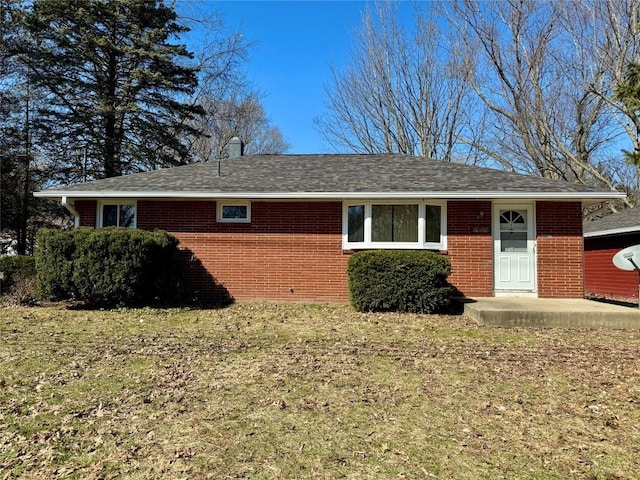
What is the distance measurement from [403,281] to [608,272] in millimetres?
11626

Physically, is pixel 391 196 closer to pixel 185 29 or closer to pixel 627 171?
pixel 185 29

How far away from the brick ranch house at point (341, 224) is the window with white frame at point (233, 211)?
0.02 metres

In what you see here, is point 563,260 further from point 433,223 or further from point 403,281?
point 403,281

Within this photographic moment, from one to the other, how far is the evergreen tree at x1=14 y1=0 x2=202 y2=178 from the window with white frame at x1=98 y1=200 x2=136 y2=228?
1028cm

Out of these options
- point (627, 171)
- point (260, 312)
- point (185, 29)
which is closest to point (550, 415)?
point (260, 312)

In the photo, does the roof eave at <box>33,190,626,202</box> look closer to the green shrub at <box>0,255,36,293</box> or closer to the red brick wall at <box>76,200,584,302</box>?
the red brick wall at <box>76,200,584,302</box>

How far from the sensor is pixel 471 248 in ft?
33.1

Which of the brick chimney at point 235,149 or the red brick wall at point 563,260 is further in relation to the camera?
the brick chimney at point 235,149

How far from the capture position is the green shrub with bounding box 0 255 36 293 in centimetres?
1125

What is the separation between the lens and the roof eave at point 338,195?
947 centimetres

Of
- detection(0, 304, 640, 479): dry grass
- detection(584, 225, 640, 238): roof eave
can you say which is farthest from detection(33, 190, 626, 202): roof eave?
detection(584, 225, 640, 238): roof eave

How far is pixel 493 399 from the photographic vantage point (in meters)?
4.15

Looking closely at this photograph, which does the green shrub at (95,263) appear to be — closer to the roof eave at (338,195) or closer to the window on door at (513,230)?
the roof eave at (338,195)

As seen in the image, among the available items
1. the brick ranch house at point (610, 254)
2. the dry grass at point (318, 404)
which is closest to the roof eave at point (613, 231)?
the brick ranch house at point (610, 254)
